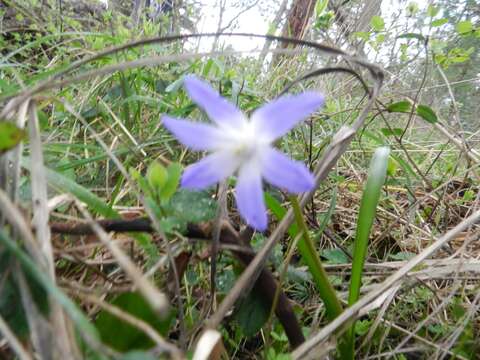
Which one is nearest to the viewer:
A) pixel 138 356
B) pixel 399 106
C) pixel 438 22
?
pixel 138 356

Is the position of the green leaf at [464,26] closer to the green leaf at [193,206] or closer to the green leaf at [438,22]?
the green leaf at [438,22]

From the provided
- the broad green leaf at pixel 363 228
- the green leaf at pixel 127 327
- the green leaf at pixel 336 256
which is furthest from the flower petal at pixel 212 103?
the green leaf at pixel 336 256

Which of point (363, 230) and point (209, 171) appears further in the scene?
point (363, 230)

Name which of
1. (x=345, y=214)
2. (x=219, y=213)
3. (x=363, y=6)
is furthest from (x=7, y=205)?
(x=363, y=6)

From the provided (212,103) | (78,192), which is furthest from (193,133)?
(78,192)

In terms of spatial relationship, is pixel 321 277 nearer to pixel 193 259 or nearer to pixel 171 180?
pixel 193 259

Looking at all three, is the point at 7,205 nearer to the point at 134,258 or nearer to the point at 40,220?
the point at 40,220
